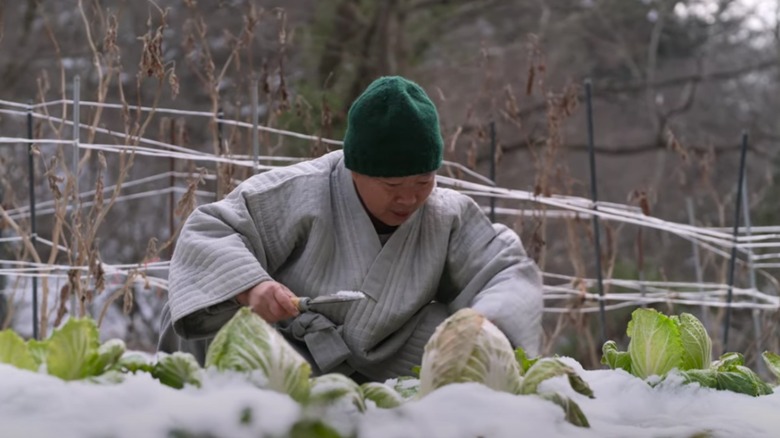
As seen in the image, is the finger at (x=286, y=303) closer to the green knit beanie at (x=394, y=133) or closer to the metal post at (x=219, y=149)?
the green knit beanie at (x=394, y=133)

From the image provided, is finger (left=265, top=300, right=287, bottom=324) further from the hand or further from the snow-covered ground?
the snow-covered ground

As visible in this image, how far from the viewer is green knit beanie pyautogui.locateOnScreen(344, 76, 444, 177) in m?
2.20

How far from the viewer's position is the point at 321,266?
7.68 feet

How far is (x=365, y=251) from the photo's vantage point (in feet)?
7.72

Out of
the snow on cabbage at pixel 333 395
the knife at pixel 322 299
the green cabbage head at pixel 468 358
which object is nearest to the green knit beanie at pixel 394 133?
the knife at pixel 322 299

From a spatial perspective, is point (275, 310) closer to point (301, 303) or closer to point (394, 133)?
point (301, 303)

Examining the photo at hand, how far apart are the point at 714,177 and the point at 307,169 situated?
28.3 feet

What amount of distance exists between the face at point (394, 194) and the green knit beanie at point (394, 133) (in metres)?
0.03

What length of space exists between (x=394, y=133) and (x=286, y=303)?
0.39m

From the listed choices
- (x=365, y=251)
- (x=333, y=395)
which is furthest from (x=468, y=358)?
(x=365, y=251)

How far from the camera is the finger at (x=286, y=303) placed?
201 cm

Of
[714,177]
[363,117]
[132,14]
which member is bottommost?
[714,177]

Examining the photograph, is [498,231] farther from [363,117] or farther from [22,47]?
[22,47]

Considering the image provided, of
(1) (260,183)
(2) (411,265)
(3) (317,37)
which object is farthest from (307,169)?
(3) (317,37)
